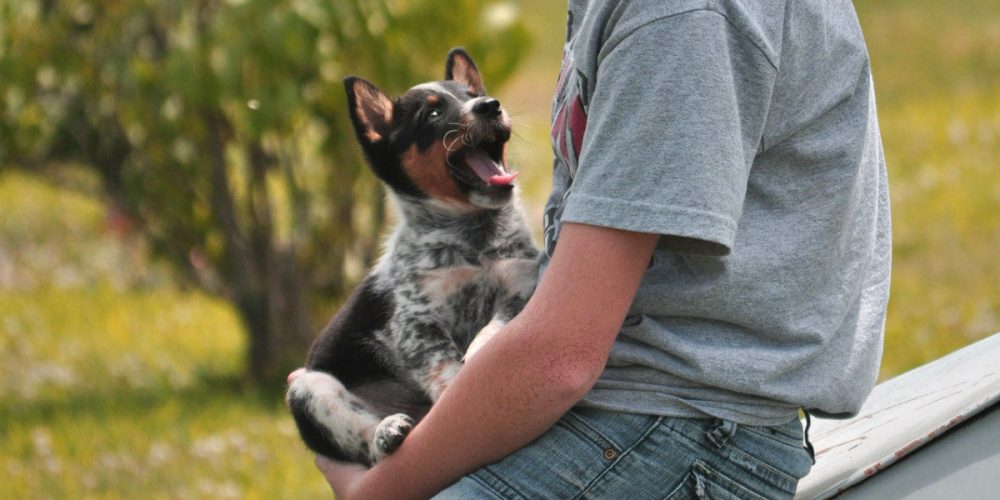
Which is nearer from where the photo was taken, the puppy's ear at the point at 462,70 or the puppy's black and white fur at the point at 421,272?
the puppy's black and white fur at the point at 421,272

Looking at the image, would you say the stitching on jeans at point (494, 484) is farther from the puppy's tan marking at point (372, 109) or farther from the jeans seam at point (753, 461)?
the puppy's tan marking at point (372, 109)

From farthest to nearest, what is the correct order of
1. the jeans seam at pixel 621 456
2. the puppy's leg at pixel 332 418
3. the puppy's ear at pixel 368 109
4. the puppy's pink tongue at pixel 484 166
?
the puppy's ear at pixel 368 109
the puppy's pink tongue at pixel 484 166
the puppy's leg at pixel 332 418
the jeans seam at pixel 621 456

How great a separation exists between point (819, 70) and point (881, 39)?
10.3 m

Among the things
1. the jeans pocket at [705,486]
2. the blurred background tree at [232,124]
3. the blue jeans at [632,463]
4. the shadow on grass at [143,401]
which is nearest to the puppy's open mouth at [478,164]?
the blue jeans at [632,463]

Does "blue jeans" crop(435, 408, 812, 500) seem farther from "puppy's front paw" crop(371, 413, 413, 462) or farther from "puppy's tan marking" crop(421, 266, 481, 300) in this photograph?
"puppy's tan marking" crop(421, 266, 481, 300)

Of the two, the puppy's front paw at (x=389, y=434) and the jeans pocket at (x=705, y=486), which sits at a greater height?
the puppy's front paw at (x=389, y=434)

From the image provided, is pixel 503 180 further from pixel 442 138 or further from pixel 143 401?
pixel 143 401

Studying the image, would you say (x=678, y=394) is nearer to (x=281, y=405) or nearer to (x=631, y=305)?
(x=631, y=305)

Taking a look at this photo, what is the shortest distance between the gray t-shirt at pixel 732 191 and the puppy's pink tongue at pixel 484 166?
0.45 metres

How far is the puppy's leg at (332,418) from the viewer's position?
2.62 m

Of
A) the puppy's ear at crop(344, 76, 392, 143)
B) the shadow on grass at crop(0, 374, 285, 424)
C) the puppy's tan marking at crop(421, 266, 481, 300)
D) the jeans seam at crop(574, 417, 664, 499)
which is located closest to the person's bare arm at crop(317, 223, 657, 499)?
the jeans seam at crop(574, 417, 664, 499)

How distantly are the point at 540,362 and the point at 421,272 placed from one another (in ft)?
2.80

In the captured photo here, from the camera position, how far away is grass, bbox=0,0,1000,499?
5.34 meters

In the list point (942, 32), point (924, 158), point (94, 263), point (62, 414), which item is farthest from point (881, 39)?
point (62, 414)
